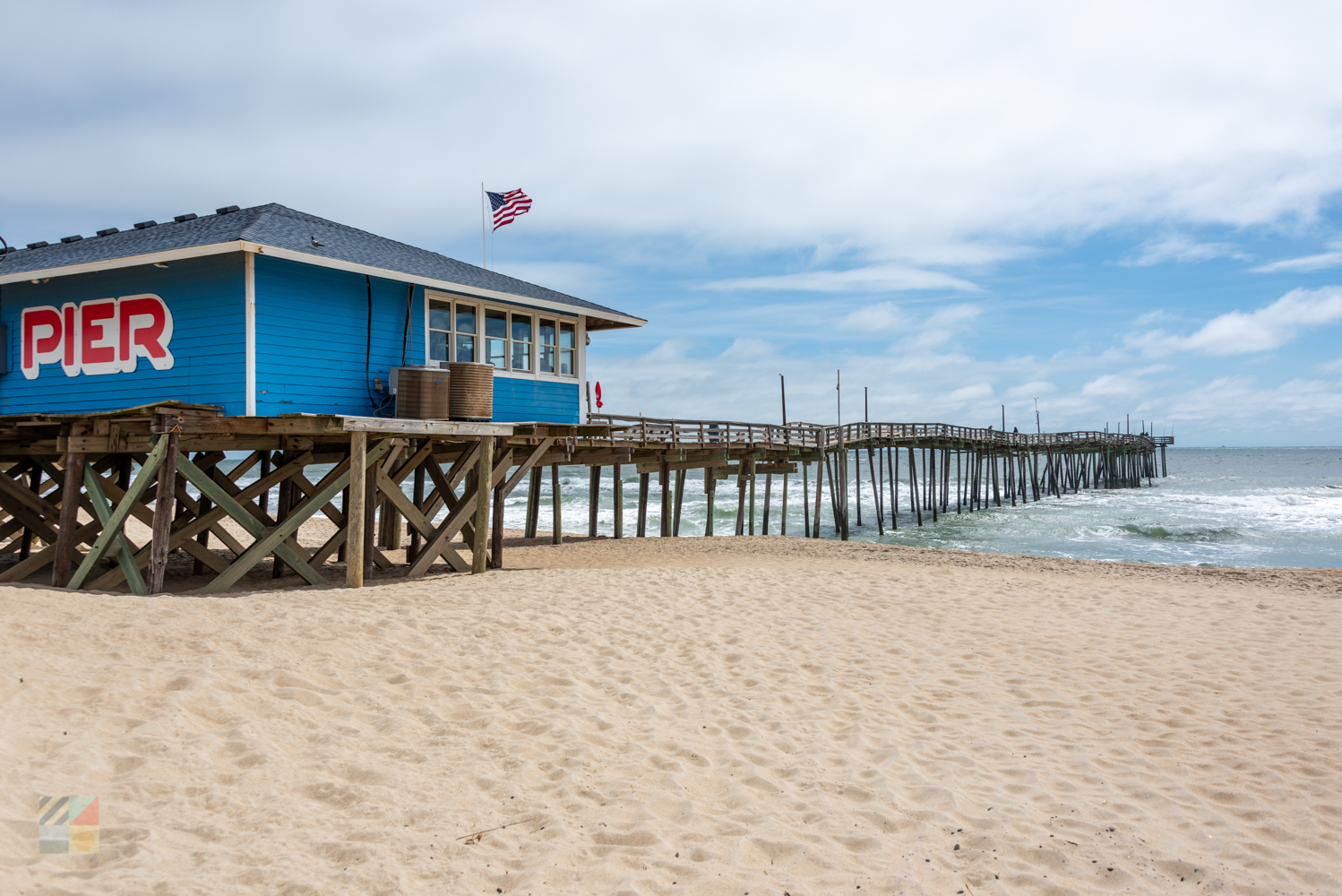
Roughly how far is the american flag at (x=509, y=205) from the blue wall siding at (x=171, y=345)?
6017 mm

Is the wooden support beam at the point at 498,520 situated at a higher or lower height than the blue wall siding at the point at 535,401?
lower

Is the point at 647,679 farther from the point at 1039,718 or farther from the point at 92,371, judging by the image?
the point at 92,371

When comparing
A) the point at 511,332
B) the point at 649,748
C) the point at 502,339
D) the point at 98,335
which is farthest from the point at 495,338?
the point at 649,748

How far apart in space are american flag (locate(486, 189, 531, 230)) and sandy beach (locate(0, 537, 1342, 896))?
832cm

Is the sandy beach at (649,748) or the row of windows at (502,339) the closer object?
the sandy beach at (649,748)

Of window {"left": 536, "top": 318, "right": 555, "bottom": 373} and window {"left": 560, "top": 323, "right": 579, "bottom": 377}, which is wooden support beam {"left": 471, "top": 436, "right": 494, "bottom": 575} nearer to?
window {"left": 536, "top": 318, "right": 555, "bottom": 373}

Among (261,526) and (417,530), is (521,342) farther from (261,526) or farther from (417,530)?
(261,526)

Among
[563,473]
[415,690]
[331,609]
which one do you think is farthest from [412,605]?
[563,473]

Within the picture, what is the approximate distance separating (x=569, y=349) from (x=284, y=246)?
5777 millimetres

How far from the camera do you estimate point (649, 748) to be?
18.6 ft

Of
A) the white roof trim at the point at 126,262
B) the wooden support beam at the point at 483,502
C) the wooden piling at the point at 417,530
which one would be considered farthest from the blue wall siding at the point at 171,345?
the wooden piling at the point at 417,530

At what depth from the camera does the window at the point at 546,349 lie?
14555 mm

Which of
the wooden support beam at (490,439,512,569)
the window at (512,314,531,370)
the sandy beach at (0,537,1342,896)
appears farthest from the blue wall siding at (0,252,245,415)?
the wooden support beam at (490,439,512,569)

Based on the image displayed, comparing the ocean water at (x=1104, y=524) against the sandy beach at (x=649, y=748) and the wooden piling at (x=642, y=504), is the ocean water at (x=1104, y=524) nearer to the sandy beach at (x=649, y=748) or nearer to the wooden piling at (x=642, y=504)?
the wooden piling at (x=642, y=504)
